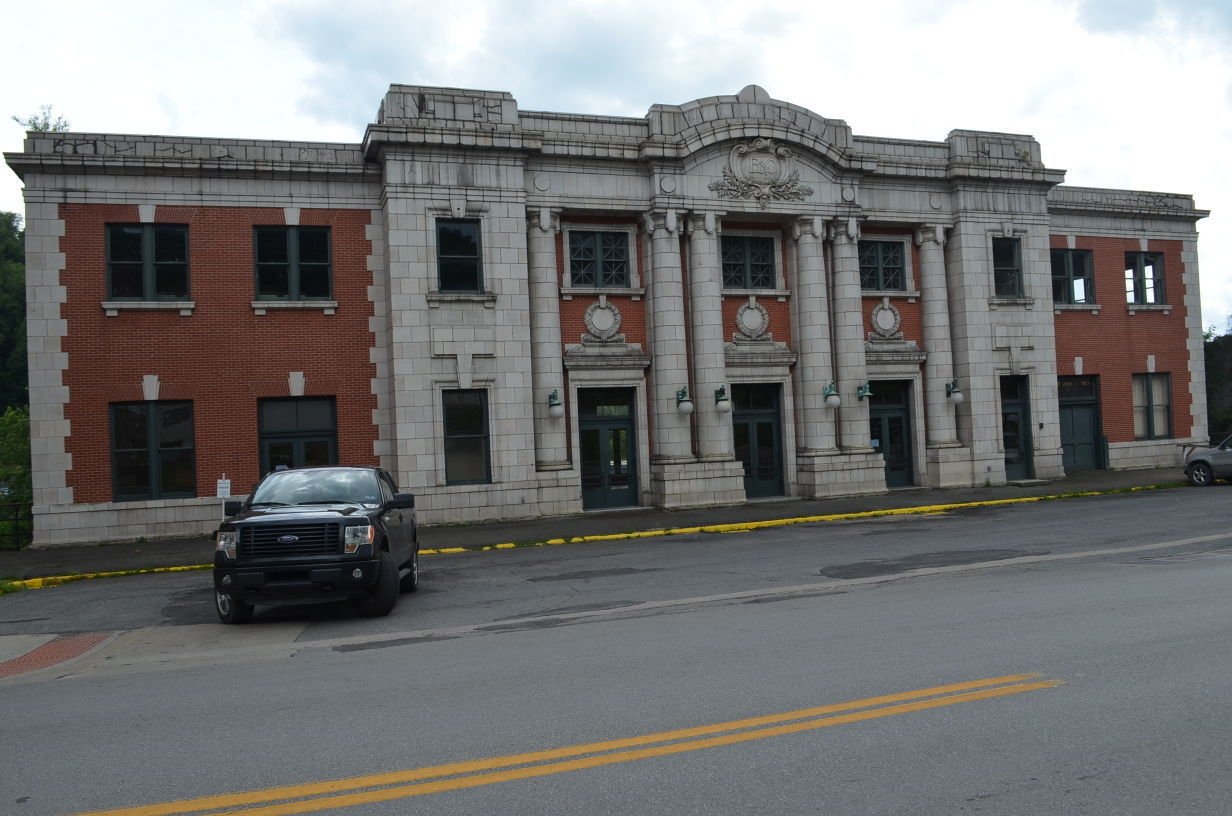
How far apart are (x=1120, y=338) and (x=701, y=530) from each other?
1756 centimetres

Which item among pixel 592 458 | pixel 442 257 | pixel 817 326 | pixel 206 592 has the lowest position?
pixel 206 592

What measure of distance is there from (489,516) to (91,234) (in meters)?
10.6

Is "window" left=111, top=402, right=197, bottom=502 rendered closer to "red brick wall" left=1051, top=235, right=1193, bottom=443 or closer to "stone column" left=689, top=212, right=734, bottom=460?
"stone column" left=689, top=212, right=734, bottom=460

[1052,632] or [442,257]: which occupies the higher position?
[442,257]

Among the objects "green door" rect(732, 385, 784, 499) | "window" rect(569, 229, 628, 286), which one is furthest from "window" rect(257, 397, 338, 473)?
"green door" rect(732, 385, 784, 499)

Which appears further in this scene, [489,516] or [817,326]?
[817,326]

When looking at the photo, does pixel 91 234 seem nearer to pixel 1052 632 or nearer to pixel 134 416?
pixel 134 416

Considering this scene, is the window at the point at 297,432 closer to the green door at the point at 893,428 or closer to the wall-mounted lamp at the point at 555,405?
the wall-mounted lamp at the point at 555,405

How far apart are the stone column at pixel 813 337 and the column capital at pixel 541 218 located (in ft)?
21.5

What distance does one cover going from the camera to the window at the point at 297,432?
832 inches

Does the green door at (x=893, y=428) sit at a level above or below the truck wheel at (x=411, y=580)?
above

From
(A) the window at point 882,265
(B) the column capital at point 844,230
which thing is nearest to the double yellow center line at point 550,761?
(B) the column capital at point 844,230

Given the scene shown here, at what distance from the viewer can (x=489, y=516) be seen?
21219mm

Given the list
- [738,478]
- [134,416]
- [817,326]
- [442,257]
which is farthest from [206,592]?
[817,326]
